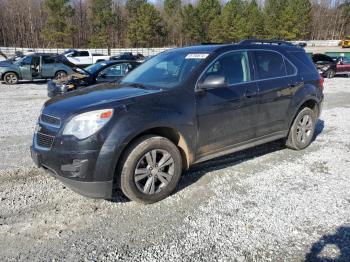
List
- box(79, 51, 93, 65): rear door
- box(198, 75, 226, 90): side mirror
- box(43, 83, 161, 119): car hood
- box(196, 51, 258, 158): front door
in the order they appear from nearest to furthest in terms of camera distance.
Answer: box(43, 83, 161, 119): car hood
box(198, 75, 226, 90): side mirror
box(196, 51, 258, 158): front door
box(79, 51, 93, 65): rear door

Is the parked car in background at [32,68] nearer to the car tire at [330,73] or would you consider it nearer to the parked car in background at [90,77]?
the parked car in background at [90,77]

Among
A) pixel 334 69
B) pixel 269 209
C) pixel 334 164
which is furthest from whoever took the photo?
pixel 334 69

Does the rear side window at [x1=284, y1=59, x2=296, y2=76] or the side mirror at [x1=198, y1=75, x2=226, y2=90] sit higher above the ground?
the rear side window at [x1=284, y1=59, x2=296, y2=76]

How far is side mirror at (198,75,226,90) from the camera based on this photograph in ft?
13.1

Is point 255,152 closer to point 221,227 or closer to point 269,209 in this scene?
point 269,209

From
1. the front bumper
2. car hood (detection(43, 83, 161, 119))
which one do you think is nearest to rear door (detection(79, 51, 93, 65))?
car hood (detection(43, 83, 161, 119))

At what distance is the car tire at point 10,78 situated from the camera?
16625 millimetres

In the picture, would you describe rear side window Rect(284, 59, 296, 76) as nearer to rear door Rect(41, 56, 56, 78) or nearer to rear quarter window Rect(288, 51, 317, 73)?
rear quarter window Rect(288, 51, 317, 73)

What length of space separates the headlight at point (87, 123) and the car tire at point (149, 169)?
0.43m

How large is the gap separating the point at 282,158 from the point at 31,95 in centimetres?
1082

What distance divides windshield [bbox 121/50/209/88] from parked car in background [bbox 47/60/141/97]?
457cm

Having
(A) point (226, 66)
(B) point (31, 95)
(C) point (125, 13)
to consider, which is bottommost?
(B) point (31, 95)

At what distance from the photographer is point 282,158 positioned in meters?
5.37

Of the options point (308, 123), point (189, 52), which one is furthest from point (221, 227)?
point (308, 123)
